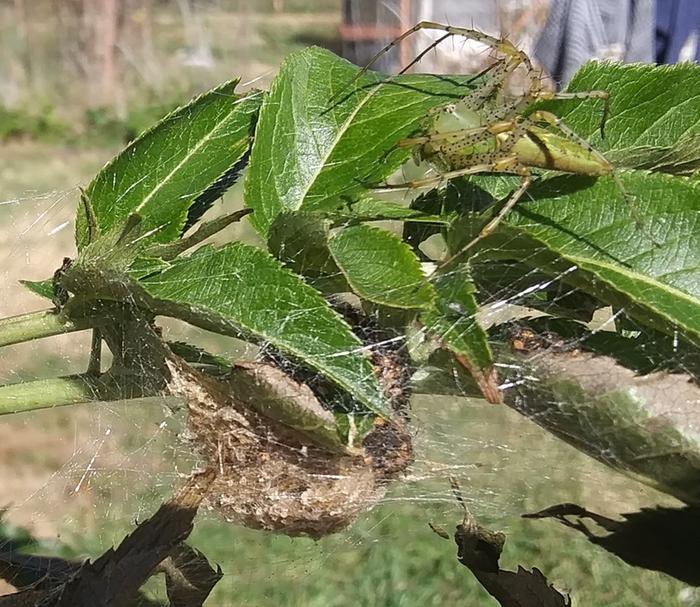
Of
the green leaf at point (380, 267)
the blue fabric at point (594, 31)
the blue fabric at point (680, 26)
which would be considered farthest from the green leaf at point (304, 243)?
the blue fabric at point (594, 31)

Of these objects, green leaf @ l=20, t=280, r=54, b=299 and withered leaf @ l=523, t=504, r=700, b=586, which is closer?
withered leaf @ l=523, t=504, r=700, b=586

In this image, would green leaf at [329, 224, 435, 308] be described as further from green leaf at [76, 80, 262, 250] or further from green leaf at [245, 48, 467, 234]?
green leaf at [76, 80, 262, 250]

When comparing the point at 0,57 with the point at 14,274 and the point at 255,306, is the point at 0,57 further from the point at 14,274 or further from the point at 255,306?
the point at 255,306

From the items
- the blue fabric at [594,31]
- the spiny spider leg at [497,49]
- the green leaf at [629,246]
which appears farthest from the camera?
the blue fabric at [594,31]

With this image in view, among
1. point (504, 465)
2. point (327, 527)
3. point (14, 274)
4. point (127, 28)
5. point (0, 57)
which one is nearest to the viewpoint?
point (327, 527)

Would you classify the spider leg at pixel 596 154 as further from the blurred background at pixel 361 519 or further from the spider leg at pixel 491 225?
the blurred background at pixel 361 519

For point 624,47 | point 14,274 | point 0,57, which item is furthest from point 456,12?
point 14,274

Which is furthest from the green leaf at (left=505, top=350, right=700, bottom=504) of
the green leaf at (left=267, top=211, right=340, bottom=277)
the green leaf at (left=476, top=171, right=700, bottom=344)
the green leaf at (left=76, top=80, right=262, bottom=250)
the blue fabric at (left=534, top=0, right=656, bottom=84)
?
the blue fabric at (left=534, top=0, right=656, bottom=84)
